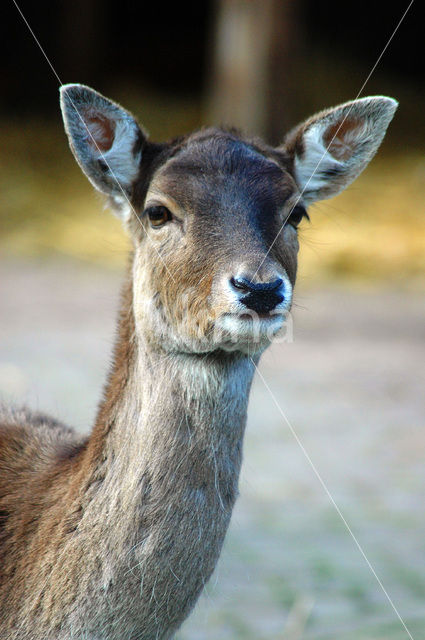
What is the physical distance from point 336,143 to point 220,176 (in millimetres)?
837

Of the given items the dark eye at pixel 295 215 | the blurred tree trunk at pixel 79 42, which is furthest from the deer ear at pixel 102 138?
the blurred tree trunk at pixel 79 42

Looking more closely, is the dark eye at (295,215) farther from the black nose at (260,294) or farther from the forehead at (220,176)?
the black nose at (260,294)

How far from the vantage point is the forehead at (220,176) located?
4.27 m

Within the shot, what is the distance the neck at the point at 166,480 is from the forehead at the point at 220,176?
0.70 m

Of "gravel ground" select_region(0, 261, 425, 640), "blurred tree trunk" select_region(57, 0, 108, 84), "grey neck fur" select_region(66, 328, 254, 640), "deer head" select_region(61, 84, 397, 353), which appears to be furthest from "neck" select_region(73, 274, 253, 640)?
"blurred tree trunk" select_region(57, 0, 108, 84)

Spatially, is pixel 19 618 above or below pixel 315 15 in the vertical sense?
above

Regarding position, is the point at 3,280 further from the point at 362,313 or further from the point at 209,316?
the point at 209,316

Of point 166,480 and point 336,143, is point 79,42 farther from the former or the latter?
point 166,480

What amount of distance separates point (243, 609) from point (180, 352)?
8.12ft

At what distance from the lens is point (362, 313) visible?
485 inches

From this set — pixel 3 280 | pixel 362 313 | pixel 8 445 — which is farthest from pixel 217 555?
pixel 3 280

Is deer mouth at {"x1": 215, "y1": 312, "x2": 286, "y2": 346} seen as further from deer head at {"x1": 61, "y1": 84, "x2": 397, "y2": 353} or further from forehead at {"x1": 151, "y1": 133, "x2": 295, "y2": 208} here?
forehead at {"x1": 151, "y1": 133, "x2": 295, "y2": 208}

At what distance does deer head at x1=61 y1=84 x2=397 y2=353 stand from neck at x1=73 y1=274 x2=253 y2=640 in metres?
0.18

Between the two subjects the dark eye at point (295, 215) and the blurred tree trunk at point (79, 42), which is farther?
the blurred tree trunk at point (79, 42)
